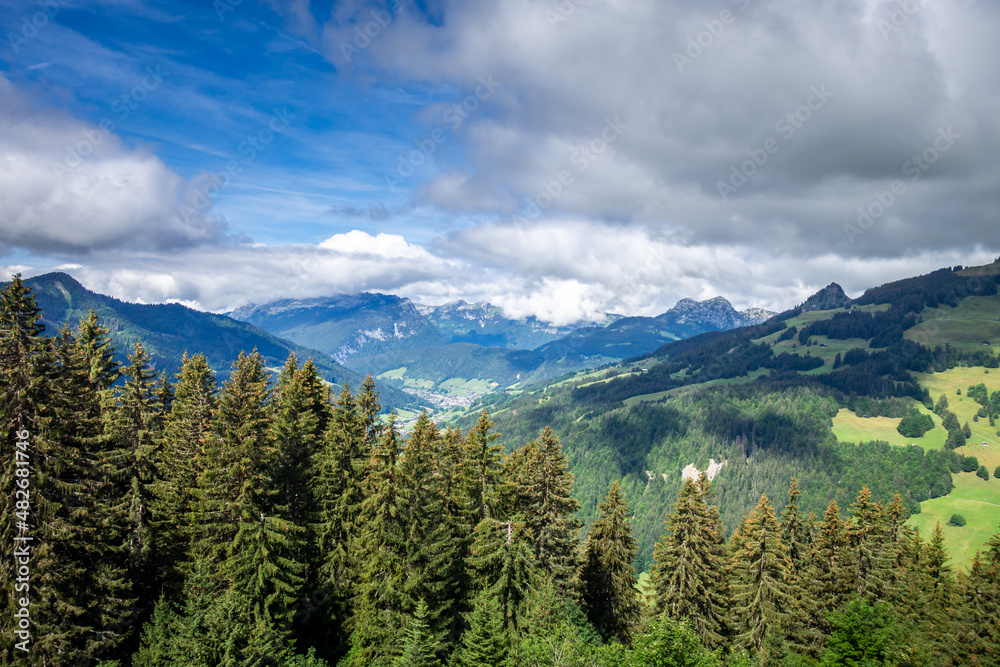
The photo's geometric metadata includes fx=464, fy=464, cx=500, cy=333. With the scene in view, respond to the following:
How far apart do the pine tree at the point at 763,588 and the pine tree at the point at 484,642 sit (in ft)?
72.1

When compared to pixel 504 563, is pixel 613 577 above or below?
below

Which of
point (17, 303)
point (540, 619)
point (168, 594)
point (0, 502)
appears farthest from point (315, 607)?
point (17, 303)

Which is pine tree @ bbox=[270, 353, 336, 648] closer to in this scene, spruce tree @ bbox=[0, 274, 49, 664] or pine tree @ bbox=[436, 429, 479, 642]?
pine tree @ bbox=[436, 429, 479, 642]

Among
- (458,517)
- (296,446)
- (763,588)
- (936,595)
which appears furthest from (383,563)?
(936,595)

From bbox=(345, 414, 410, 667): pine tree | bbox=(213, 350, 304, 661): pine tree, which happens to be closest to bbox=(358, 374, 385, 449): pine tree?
bbox=(345, 414, 410, 667): pine tree

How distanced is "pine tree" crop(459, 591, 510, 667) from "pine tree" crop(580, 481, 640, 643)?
14538mm

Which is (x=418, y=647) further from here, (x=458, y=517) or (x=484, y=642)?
(x=458, y=517)

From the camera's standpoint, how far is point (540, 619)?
2931 centimetres

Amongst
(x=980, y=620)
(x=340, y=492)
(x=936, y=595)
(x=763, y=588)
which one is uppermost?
(x=340, y=492)

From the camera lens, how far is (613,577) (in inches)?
1609

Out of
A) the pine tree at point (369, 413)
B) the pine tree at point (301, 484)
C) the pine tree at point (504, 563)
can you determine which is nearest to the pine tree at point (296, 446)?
the pine tree at point (301, 484)

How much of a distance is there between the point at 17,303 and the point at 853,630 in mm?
48118

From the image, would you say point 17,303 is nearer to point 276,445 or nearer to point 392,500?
point 276,445

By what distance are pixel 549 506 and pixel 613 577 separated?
11.7 m
